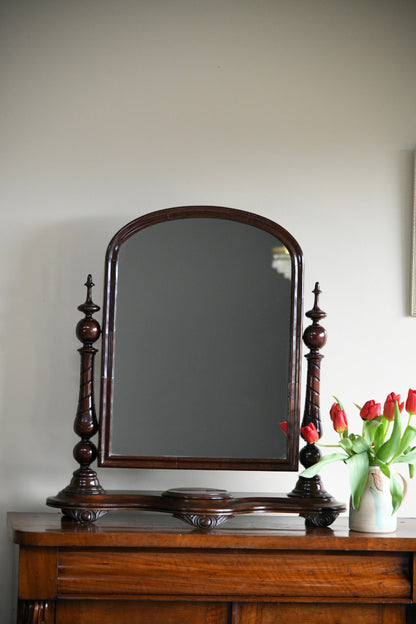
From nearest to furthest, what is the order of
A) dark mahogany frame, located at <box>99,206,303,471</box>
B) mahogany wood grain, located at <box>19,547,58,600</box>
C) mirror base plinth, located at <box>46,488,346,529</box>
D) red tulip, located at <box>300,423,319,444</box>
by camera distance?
mahogany wood grain, located at <box>19,547,58,600</box>, mirror base plinth, located at <box>46,488,346,529</box>, red tulip, located at <box>300,423,319,444</box>, dark mahogany frame, located at <box>99,206,303,471</box>

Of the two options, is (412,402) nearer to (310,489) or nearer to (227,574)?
(310,489)

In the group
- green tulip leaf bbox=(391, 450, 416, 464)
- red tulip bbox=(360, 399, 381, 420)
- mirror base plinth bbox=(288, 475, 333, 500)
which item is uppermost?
red tulip bbox=(360, 399, 381, 420)

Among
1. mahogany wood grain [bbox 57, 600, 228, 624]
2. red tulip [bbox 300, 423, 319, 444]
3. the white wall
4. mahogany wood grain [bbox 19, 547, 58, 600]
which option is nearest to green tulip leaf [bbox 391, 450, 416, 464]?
red tulip [bbox 300, 423, 319, 444]

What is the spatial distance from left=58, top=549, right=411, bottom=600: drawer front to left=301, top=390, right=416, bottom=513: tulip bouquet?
0.61 feet

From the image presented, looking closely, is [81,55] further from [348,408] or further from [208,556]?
[208,556]

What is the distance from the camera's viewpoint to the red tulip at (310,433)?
219 cm

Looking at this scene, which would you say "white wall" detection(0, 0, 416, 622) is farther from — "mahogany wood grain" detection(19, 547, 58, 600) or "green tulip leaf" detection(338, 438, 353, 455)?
"mahogany wood grain" detection(19, 547, 58, 600)

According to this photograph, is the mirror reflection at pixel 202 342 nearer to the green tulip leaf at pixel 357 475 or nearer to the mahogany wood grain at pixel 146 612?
the green tulip leaf at pixel 357 475

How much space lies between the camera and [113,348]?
7.64 ft

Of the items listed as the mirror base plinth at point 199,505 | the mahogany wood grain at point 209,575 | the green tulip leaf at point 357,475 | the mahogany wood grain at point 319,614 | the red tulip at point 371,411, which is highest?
the red tulip at point 371,411

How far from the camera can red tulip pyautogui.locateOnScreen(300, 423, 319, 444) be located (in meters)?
2.19

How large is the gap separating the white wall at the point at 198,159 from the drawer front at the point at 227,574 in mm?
502

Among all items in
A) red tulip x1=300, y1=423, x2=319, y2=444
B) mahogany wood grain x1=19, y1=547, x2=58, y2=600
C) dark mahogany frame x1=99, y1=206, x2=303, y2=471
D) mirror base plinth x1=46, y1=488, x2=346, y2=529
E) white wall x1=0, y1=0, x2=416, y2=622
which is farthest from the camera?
white wall x1=0, y1=0, x2=416, y2=622

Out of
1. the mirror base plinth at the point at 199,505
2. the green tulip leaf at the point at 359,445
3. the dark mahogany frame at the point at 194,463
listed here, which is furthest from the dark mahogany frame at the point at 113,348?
the green tulip leaf at the point at 359,445
